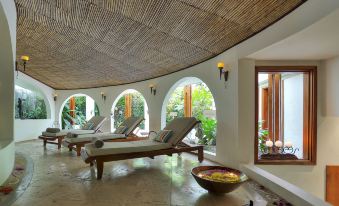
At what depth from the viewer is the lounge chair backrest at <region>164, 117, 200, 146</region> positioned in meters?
4.84

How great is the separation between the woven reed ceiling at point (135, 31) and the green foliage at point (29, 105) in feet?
6.10

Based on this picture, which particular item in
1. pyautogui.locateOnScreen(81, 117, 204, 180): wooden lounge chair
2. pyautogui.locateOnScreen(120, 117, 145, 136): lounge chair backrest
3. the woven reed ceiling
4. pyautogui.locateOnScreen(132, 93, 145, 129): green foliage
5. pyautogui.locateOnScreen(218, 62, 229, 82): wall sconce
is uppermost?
the woven reed ceiling

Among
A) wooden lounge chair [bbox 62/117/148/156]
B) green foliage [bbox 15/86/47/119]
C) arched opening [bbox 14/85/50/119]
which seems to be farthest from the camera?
green foliage [bbox 15/86/47/119]

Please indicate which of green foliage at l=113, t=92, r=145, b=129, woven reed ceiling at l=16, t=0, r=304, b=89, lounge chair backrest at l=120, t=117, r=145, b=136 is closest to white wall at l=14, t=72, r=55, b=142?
woven reed ceiling at l=16, t=0, r=304, b=89

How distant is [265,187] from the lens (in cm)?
349

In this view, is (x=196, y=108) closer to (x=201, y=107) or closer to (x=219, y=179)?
(x=201, y=107)

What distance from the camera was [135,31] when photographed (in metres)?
4.82

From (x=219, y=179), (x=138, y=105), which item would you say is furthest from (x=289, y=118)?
(x=138, y=105)

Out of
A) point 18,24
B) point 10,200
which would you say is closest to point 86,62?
point 18,24

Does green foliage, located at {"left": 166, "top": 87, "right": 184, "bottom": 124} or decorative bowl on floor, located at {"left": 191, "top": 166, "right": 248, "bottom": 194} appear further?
green foliage, located at {"left": 166, "top": 87, "right": 184, "bottom": 124}

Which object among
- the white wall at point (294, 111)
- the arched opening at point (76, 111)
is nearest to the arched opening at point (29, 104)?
the arched opening at point (76, 111)

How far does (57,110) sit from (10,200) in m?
8.51

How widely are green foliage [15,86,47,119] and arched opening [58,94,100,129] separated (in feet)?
5.52

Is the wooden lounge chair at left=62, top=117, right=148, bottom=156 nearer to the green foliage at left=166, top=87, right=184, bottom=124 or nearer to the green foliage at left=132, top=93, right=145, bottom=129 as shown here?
the green foliage at left=166, top=87, right=184, bottom=124
